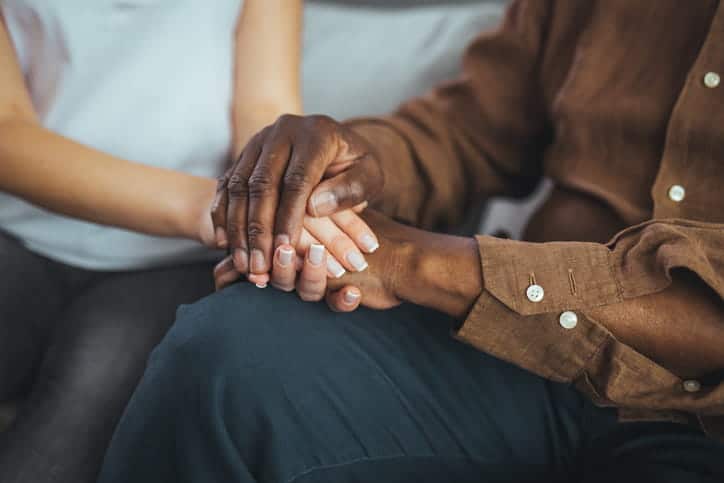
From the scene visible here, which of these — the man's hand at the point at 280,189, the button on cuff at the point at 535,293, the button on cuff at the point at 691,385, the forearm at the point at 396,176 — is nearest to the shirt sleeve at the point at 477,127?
the forearm at the point at 396,176

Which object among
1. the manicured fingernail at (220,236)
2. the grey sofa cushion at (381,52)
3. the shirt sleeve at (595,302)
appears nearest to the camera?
the shirt sleeve at (595,302)

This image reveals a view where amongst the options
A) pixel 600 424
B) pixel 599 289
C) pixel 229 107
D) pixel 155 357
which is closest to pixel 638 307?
pixel 599 289

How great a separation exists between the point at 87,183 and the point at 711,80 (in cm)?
79

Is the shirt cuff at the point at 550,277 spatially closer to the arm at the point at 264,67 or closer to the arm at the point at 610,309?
the arm at the point at 610,309

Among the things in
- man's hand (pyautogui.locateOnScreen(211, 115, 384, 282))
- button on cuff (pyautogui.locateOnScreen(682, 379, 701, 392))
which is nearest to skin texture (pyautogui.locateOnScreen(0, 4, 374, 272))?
man's hand (pyautogui.locateOnScreen(211, 115, 384, 282))

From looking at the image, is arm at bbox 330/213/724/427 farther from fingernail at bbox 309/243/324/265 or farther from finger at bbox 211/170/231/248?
finger at bbox 211/170/231/248

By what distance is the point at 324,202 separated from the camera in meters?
0.80

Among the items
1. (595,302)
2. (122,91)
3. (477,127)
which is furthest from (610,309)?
(122,91)

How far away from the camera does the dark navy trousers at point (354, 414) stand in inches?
29.5

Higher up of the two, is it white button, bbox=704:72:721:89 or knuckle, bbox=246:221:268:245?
white button, bbox=704:72:721:89

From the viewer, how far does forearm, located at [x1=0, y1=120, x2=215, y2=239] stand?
908 millimetres

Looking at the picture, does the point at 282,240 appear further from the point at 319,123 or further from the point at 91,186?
the point at 91,186

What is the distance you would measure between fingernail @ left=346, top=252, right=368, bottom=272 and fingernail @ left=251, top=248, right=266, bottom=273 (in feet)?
0.31

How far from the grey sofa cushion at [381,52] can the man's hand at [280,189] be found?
492 millimetres
